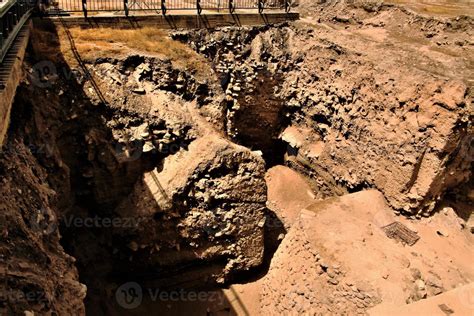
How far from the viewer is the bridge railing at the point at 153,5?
13.8 meters

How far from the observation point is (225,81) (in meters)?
14.9

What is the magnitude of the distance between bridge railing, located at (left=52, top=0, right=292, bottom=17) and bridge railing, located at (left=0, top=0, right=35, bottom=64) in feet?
8.68

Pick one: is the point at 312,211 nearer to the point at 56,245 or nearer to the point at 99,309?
the point at 99,309

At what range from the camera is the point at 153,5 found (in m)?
15.3

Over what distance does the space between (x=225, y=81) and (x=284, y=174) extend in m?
4.12

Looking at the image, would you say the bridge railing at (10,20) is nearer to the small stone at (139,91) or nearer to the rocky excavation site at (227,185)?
the rocky excavation site at (227,185)

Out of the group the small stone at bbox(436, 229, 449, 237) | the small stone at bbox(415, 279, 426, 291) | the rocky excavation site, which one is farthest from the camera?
the small stone at bbox(436, 229, 449, 237)

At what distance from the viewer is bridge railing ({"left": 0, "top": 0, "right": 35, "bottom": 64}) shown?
7.56 meters

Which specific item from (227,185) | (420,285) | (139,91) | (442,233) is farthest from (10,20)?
(442,233)

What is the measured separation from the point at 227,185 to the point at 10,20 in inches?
243

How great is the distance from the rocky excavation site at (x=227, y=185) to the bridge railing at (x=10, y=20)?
1.00m

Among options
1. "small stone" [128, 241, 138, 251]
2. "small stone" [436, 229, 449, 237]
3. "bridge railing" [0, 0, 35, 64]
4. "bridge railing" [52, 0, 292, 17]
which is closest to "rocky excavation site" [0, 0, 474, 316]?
"small stone" [436, 229, 449, 237]

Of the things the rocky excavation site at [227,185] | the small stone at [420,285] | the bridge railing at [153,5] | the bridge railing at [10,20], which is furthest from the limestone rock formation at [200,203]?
the bridge railing at [153,5]

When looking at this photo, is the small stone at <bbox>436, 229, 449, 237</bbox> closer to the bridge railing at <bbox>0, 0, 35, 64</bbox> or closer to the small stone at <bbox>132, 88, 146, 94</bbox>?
the small stone at <bbox>132, 88, 146, 94</bbox>
